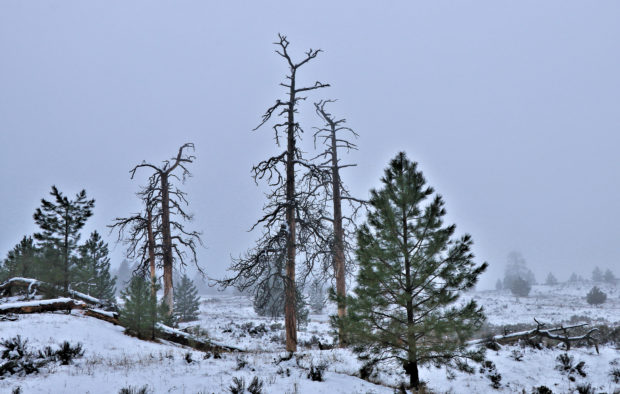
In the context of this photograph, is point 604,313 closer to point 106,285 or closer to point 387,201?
point 387,201

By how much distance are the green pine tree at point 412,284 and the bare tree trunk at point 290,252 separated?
2012 mm

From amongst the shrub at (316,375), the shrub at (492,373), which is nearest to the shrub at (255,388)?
the shrub at (316,375)

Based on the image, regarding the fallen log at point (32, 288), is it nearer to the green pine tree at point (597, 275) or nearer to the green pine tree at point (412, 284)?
the green pine tree at point (412, 284)

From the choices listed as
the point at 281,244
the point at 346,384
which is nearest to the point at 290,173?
the point at 281,244

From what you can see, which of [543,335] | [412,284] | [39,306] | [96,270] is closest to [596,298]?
[543,335]

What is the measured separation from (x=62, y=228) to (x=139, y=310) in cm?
1230

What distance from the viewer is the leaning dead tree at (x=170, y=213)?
1692 centimetres

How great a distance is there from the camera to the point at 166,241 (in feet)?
55.1

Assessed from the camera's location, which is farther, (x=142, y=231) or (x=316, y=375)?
(x=142, y=231)

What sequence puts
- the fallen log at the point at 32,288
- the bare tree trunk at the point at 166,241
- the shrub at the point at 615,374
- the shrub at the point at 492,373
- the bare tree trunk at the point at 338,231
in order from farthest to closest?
the bare tree trunk at the point at 166,241, the fallen log at the point at 32,288, the bare tree trunk at the point at 338,231, the shrub at the point at 615,374, the shrub at the point at 492,373

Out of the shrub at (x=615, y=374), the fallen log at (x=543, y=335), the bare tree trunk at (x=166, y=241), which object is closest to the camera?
the shrub at (x=615, y=374)

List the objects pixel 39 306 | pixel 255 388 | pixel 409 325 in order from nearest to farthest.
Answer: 1. pixel 255 388
2. pixel 409 325
3. pixel 39 306

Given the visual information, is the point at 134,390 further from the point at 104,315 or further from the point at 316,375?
the point at 104,315

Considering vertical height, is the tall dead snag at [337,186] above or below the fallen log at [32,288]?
above
